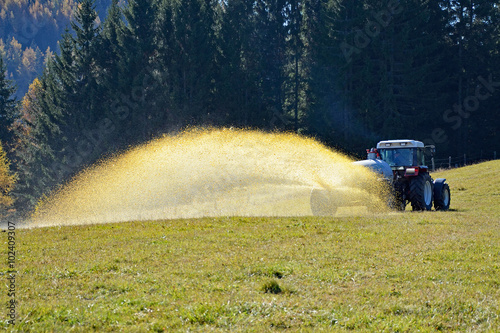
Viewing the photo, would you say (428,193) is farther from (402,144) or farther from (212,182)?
(212,182)

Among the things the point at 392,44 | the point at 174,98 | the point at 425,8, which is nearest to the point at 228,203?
the point at 174,98

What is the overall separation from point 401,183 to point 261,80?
46372mm

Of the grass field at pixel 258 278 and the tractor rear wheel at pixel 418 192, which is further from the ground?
the tractor rear wheel at pixel 418 192

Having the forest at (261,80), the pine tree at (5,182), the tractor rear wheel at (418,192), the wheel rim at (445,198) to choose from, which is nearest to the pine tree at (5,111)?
the pine tree at (5,182)

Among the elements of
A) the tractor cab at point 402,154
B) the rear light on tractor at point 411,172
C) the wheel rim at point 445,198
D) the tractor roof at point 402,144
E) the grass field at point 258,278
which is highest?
the tractor roof at point 402,144

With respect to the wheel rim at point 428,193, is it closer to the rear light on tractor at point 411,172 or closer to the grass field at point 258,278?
the rear light on tractor at point 411,172

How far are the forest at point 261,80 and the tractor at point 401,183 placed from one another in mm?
33137

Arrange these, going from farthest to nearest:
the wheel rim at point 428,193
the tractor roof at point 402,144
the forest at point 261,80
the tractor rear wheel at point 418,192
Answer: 1. the forest at point 261,80
2. the wheel rim at point 428,193
3. the tractor roof at point 402,144
4. the tractor rear wheel at point 418,192

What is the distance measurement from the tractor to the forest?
33.1m

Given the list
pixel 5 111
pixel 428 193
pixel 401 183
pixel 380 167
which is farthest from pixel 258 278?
pixel 5 111

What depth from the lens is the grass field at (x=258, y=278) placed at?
25.3 ft

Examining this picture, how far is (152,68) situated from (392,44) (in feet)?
93.4

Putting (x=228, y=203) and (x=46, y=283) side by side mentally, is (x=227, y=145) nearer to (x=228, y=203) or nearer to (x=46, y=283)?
(x=228, y=203)

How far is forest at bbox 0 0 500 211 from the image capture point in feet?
197
